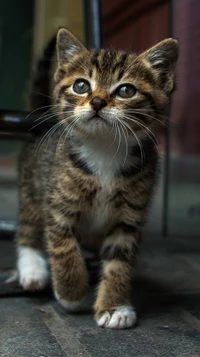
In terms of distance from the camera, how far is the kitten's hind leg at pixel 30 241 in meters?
1.62

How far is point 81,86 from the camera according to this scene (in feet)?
4.44

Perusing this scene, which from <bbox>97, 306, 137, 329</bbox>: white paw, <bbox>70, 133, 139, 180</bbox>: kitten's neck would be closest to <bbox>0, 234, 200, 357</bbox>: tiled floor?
<bbox>97, 306, 137, 329</bbox>: white paw

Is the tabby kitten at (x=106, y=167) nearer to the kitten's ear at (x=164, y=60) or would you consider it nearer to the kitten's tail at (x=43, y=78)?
the kitten's ear at (x=164, y=60)

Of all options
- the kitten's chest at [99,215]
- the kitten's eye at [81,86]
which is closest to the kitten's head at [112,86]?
the kitten's eye at [81,86]

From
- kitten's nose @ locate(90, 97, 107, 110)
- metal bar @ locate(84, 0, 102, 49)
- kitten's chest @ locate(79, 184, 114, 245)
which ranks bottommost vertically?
kitten's chest @ locate(79, 184, 114, 245)

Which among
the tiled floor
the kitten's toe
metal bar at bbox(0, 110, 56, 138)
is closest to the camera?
the tiled floor

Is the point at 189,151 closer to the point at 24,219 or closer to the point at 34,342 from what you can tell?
the point at 24,219

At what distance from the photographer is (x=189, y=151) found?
242 centimetres

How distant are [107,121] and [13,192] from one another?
2720 millimetres

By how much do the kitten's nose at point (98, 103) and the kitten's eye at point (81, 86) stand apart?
0.33 feet

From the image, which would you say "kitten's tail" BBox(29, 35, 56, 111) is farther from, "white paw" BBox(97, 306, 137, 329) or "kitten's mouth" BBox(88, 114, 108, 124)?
"white paw" BBox(97, 306, 137, 329)

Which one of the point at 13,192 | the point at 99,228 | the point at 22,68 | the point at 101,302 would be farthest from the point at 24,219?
the point at 22,68

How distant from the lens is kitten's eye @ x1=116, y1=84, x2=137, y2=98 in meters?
1.30

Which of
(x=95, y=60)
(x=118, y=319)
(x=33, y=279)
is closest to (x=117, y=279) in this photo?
(x=118, y=319)
